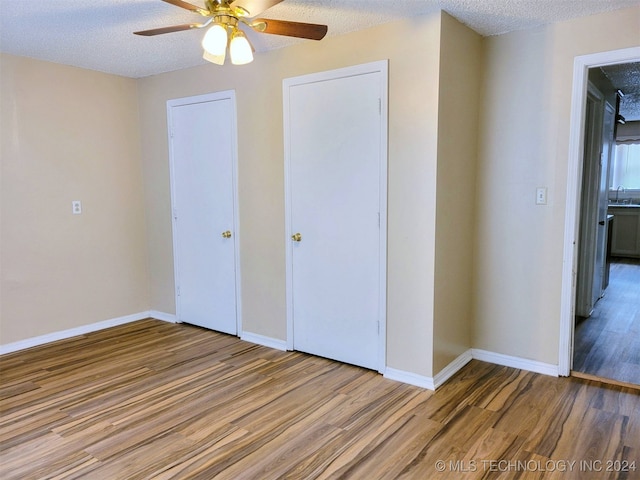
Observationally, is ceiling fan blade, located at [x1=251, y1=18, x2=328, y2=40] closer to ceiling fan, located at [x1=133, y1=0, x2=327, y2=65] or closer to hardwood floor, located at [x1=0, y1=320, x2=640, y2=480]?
ceiling fan, located at [x1=133, y1=0, x2=327, y2=65]

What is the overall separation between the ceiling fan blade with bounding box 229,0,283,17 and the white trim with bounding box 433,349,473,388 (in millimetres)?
2338

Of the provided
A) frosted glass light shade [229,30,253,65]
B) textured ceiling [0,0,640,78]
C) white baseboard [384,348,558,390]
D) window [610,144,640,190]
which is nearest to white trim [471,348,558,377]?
white baseboard [384,348,558,390]

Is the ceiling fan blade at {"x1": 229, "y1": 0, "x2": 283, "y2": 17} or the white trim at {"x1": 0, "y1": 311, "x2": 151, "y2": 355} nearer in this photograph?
the ceiling fan blade at {"x1": 229, "y1": 0, "x2": 283, "y2": 17}

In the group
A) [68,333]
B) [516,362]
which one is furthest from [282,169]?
[68,333]

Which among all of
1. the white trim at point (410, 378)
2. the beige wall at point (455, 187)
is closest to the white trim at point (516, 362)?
the beige wall at point (455, 187)

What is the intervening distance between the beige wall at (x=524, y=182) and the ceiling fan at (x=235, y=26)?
152 centimetres

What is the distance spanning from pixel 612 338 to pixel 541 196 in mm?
1594

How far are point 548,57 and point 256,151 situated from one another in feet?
7.02

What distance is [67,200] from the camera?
3908 millimetres

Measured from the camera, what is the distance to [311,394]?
2.84 m

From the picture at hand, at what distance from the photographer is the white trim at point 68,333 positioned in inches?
143

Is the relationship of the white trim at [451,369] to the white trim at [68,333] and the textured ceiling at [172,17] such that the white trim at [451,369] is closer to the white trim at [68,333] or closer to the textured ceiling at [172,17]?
the textured ceiling at [172,17]

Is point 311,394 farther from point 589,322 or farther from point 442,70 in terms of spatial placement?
point 589,322

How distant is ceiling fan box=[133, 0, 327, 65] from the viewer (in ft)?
6.88
